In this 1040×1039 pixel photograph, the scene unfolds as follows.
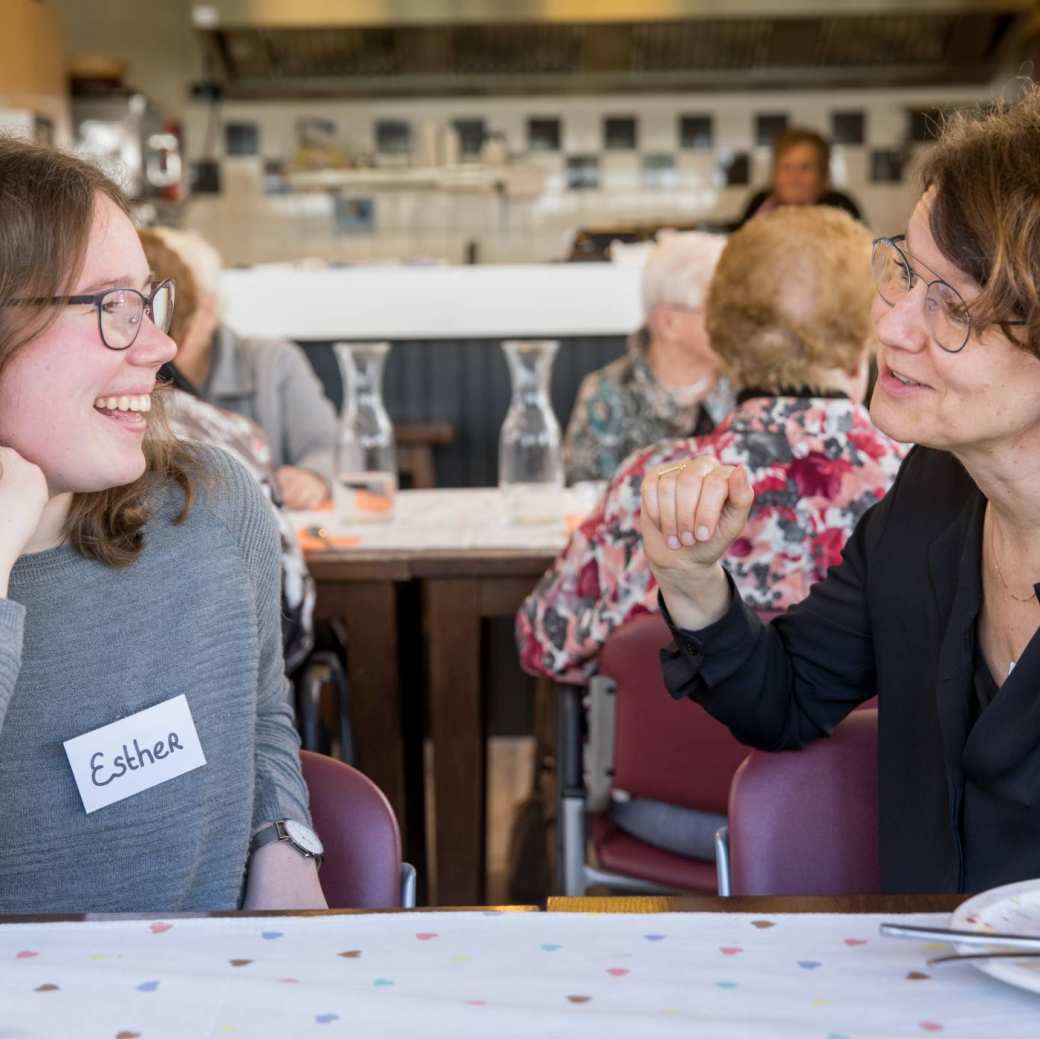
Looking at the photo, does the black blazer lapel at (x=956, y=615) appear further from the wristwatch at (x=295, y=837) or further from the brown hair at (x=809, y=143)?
the brown hair at (x=809, y=143)

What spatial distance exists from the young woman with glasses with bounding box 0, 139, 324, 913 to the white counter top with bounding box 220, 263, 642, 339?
→ 3.52 meters

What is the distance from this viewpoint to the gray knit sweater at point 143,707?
123 centimetres

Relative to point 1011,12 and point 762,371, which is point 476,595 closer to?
point 762,371

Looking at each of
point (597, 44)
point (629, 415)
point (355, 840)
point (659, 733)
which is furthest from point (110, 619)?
point (597, 44)

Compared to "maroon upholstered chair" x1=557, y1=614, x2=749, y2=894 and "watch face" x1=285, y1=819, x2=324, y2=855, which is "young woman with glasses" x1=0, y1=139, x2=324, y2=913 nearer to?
"watch face" x1=285, y1=819, x2=324, y2=855

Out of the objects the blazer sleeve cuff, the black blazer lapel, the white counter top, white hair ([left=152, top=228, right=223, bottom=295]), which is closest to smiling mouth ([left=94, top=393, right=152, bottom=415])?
the blazer sleeve cuff

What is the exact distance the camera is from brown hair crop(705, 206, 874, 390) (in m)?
2.05

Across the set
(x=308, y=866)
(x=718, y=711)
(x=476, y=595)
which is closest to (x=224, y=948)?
(x=308, y=866)

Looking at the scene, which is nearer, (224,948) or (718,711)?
(224,948)

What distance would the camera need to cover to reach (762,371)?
206cm

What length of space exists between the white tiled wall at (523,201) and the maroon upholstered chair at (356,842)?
594cm

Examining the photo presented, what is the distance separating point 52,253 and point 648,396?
2.42m

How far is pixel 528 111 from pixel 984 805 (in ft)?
20.7

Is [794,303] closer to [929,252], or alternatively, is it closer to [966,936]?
[929,252]
